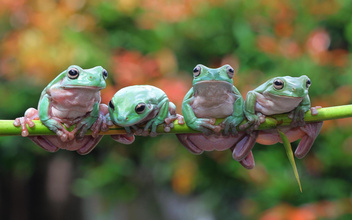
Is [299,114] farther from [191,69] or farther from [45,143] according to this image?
[191,69]

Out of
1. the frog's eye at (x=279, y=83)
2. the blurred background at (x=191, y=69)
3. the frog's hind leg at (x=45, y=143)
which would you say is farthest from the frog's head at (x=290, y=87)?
the blurred background at (x=191, y=69)

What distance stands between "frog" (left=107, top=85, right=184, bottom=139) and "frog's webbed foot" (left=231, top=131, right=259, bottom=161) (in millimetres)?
113

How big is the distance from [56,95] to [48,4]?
223cm

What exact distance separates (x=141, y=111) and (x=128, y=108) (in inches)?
1.2

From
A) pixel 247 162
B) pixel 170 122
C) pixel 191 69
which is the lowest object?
pixel 191 69

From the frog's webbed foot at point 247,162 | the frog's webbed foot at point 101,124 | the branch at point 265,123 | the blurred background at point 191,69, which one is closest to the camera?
the branch at point 265,123

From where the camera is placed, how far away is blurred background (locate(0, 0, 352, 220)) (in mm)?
2361

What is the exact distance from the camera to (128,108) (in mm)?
794

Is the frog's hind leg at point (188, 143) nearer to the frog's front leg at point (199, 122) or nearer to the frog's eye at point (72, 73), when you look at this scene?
the frog's front leg at point (199, 122)

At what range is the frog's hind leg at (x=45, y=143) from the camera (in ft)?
2.73

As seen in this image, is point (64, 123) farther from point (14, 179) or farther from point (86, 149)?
point (14, 179)

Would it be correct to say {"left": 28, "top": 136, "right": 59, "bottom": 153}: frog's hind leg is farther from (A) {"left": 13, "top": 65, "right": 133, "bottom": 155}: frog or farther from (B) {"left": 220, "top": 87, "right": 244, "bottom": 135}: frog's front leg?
(B) {"left": 220, "top": 87, "right": 244, "bottom": 135}: frog's front leg

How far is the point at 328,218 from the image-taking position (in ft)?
7.39

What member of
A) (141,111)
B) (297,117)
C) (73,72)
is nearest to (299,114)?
(297,117)
